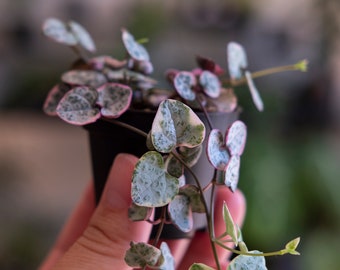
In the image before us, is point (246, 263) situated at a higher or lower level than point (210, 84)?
lower

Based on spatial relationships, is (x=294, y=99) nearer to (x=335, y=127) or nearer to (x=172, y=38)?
(x=335, y=127)

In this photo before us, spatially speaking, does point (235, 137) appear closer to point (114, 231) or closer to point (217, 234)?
point (114, 231)

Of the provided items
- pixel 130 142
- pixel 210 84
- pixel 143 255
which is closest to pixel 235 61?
pixel 210 84

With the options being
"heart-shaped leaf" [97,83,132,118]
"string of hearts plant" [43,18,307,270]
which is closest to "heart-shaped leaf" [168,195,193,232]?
"string of hearts plant" [43,18,307,270]

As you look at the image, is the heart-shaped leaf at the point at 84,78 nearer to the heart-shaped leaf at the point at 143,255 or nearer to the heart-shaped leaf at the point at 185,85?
the heart-shaped leaf at the point at 185,85

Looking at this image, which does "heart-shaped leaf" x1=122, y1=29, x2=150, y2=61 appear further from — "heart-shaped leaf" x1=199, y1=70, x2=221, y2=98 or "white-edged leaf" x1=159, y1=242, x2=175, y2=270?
"white-edged leaf" x1=159, y1=242, x2=175, y2=270
